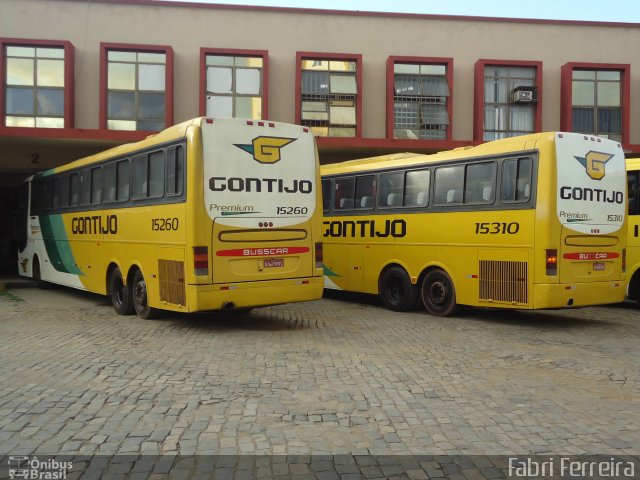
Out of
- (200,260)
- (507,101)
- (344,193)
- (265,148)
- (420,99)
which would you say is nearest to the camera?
(200,260)

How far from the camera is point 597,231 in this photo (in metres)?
10.1

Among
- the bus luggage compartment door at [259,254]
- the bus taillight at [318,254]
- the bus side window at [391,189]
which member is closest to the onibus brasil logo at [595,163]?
the bus side window at [391,189]

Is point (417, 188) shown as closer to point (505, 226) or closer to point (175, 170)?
point (505, 226)

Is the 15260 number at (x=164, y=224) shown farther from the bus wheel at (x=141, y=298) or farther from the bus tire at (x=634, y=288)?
the bus tire at (x=634, y=288)

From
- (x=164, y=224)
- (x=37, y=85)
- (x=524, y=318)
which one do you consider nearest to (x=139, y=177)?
(x=164, y=224)

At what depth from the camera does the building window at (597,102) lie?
22734mm

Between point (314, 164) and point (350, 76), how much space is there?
12.6 m

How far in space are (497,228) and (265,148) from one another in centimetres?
401

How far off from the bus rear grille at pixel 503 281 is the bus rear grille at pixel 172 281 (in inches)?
195

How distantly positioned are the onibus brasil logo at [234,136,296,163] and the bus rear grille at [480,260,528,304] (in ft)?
12.8

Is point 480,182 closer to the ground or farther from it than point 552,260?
farther from it

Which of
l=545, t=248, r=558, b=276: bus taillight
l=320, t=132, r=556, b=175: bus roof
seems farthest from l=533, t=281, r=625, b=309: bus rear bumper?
l=320, t=132, r=556, b=175: bus roof

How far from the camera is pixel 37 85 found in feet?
67.2

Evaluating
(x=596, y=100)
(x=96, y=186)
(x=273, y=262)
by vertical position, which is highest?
(x=596, y=100)
